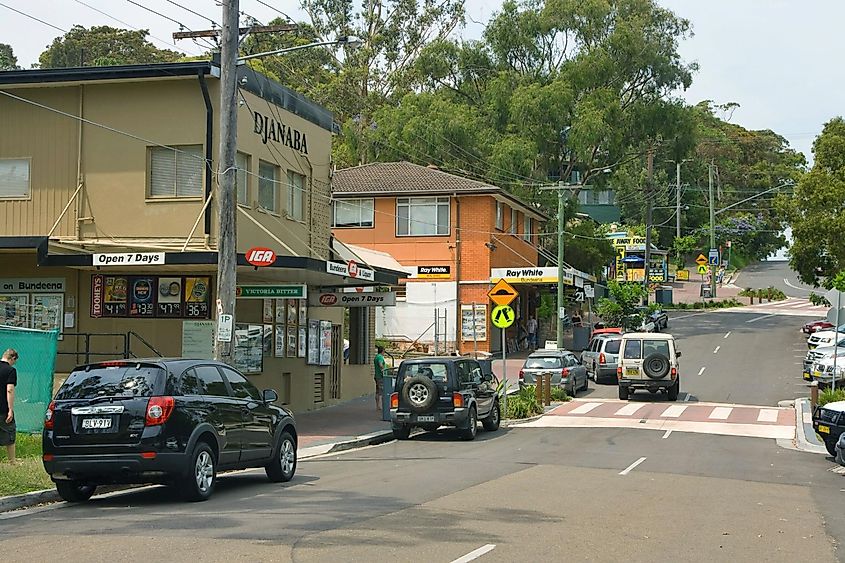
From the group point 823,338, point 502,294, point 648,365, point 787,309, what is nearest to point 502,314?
point 502,294

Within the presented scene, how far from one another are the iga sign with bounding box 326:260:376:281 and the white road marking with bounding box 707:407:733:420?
10838 mm

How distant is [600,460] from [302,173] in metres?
11.9

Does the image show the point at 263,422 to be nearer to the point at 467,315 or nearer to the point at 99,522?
the point at 99,522

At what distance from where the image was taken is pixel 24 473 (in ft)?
45.7

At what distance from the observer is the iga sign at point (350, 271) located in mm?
23109

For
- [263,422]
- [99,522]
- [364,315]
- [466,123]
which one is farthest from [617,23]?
[99,522]

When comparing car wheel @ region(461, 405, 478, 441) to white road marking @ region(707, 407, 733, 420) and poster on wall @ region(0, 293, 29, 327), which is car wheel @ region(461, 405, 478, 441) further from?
poster on wall @ region(0, 293, 29, 327)

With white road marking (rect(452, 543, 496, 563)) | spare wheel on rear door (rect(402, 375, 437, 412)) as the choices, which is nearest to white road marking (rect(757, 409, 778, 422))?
spare wheel on rear door (rect(402, 375, 437, 412))

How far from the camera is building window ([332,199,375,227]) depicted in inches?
1983

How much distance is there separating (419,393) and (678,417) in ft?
32.7

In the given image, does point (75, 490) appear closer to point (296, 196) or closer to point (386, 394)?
point (386, 394)

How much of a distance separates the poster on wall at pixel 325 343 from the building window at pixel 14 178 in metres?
8.75

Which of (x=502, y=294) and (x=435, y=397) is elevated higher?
(x=502, y=294)

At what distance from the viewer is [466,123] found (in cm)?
5819
